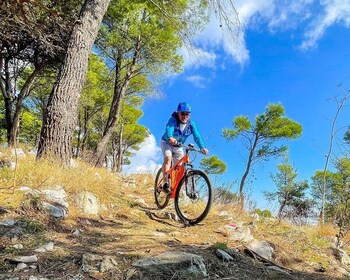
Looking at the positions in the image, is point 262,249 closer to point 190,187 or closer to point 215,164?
point 190,187

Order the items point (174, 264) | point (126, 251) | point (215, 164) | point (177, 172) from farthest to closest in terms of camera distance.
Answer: point (215, 164)
point (177, 172)
point (126, 251)
point (174, 264)

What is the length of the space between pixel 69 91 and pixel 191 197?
254 cm

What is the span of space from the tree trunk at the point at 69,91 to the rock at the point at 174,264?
2.93m

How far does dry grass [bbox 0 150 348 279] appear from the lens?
271 centimetres

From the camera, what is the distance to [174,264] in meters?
2.32

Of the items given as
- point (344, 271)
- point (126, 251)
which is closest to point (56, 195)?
point (126, 251)

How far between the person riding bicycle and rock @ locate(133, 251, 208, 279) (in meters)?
2.14

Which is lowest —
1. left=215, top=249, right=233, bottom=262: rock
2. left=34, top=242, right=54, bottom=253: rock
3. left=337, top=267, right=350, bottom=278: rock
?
left=34, top=242, right=54, bottom=253: rock

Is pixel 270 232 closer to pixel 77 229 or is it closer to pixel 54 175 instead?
pixel 77 229

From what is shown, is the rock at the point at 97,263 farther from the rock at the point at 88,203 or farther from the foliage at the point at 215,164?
the foliage at the point at 215,164

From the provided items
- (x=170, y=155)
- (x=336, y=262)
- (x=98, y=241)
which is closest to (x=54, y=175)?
(x=98, y=241)

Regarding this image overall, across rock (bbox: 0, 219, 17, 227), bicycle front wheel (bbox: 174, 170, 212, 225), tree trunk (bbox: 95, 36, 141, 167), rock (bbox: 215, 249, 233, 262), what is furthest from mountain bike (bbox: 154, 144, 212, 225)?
tree trunk (bbox: 95, 36, 141, 167)

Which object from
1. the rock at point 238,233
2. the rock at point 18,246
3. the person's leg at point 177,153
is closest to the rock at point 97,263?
the rock at point 18,246

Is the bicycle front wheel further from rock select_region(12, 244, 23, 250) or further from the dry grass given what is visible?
rock select_region(12, 244, 23, 250)
